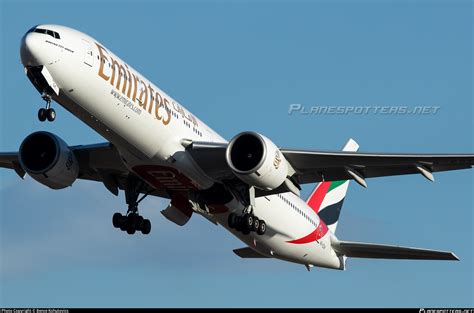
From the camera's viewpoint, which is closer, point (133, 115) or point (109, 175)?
point (133, 115)

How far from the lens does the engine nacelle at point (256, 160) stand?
32.8m

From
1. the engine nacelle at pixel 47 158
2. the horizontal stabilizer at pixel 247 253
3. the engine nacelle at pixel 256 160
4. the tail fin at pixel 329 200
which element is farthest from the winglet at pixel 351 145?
the engine nacelle at pixel 47 158

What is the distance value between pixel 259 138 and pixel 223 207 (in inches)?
161

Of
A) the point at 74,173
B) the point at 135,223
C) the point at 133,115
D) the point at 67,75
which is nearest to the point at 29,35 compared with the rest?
the point at 67,75

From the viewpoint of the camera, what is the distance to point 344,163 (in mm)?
34500

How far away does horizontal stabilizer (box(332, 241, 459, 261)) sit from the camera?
38.3 meters

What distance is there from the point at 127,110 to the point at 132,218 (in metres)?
7.16

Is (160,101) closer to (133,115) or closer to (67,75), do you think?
(133,115)

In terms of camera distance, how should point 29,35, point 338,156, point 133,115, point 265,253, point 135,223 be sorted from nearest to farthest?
point 29,35
point 133,115
point 338,156
point 135,223
point 265,253

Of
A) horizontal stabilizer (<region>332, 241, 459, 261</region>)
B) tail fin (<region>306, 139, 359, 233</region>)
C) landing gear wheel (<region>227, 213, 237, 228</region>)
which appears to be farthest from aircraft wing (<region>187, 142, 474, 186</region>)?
tail fin (<region>306, 139, 359, 233</region>)

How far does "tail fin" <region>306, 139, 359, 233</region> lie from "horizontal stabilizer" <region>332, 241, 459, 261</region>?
2892 millimetres

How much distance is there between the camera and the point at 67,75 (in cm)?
2989

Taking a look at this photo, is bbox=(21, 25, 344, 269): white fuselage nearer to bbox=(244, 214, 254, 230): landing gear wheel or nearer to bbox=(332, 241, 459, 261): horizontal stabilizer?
bbox=(244, 214, 254, 230): landing gear wheel

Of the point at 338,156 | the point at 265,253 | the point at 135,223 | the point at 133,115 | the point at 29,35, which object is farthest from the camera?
the point at 265,253
